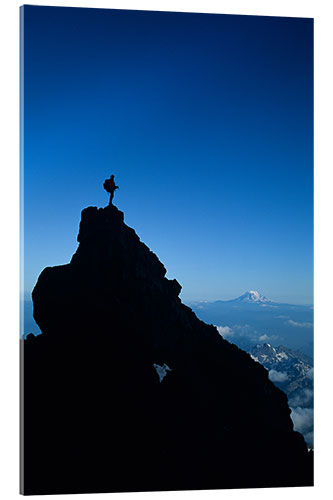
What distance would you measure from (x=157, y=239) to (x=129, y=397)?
2.94 meters

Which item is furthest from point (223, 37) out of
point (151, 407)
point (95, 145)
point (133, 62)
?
point (151, 407)

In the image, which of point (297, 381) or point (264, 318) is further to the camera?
point (264, 318)

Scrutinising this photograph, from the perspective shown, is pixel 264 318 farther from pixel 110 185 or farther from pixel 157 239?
pixel 110 185

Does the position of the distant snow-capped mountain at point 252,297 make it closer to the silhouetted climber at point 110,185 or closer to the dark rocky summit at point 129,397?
the dark rocky summit at point 129,397

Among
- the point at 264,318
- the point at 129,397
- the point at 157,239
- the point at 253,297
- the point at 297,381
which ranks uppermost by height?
the point at 157,239

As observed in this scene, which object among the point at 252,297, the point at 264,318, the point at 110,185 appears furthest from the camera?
the point at 264,318

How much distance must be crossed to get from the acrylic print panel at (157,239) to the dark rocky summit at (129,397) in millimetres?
30

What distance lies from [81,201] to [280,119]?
4.05 m

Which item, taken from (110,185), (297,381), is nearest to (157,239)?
(110,185)

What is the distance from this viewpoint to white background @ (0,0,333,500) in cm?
861
